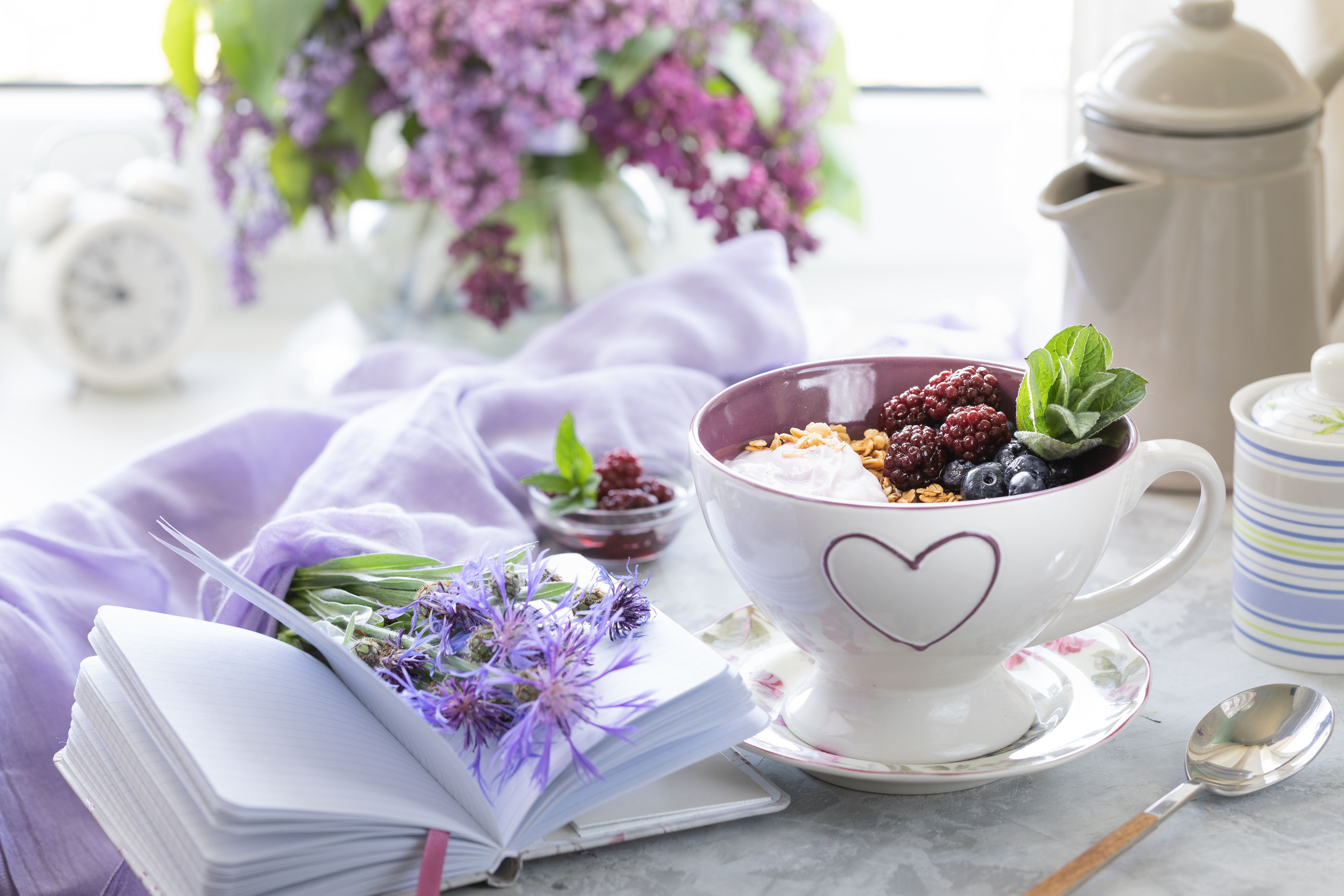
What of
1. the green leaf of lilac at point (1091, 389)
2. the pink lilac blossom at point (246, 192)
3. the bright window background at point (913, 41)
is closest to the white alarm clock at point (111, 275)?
the pink lilac blossom at point (246, 192)

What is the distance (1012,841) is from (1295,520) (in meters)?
0.22

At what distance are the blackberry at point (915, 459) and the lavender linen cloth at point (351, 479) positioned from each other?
254 millimetres

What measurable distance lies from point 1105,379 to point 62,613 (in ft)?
1.73

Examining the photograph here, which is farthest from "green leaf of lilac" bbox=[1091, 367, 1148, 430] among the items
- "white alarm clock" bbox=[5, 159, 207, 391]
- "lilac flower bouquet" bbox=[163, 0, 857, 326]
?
"white alarm clock" bbox=[5, 159, 207, 391]

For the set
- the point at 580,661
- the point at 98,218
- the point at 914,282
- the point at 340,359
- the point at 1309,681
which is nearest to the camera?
the point at 580,661

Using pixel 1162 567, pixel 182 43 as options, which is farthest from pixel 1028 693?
pixel 182 43

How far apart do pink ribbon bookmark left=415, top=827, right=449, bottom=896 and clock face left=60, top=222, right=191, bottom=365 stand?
1215 mm

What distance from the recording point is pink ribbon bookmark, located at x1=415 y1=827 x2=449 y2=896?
40 centimetres

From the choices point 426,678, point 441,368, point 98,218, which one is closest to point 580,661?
point 426,678

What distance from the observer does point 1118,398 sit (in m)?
0.47

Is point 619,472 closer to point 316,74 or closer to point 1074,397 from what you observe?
point 1074,397

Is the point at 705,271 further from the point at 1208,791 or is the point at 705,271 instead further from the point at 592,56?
the point at 1208,791

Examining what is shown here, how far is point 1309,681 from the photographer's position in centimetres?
56

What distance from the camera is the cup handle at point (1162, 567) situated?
0.48m
